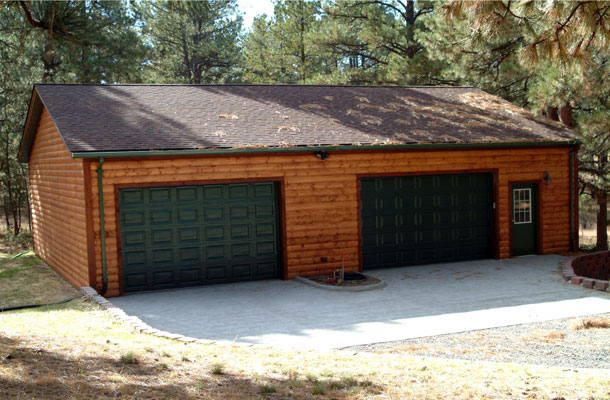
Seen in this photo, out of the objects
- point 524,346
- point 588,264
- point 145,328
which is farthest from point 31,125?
point 588,264

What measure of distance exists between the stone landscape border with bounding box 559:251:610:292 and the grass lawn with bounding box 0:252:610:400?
17.3 feet

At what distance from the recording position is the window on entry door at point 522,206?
1505 centimetres

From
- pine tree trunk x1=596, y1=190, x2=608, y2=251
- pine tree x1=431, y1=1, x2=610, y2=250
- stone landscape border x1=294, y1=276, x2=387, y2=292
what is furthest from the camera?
pine tree trunk x1=596, y1=190, x2=608, y2=251

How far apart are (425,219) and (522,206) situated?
8.80 feet

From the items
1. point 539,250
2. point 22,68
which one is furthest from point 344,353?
point 22,68

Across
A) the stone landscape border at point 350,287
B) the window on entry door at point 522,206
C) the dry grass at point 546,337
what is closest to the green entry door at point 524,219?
the window on entry door at point 522,206

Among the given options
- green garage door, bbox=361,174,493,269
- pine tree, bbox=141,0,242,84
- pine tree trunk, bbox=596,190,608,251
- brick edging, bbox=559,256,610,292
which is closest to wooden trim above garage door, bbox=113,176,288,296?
green garage door, bbox=361,174,493,269

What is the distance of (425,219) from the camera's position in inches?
559

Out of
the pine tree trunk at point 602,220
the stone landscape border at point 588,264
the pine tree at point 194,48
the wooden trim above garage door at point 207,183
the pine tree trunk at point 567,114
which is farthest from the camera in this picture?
the pine tree at point 194,48

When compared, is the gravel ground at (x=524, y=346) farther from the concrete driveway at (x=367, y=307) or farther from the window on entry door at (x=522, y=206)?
the window on entry door at (x=522, y=206)

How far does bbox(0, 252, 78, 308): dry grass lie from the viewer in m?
11.3

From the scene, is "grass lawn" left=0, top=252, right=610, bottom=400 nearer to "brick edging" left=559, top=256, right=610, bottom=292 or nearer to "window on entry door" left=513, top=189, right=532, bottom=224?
"brick edging" left=559, top=256, right=610, bottom=292

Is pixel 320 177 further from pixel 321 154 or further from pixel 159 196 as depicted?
pixel 159 196

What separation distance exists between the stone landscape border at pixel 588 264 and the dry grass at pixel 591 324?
2.38 metres
